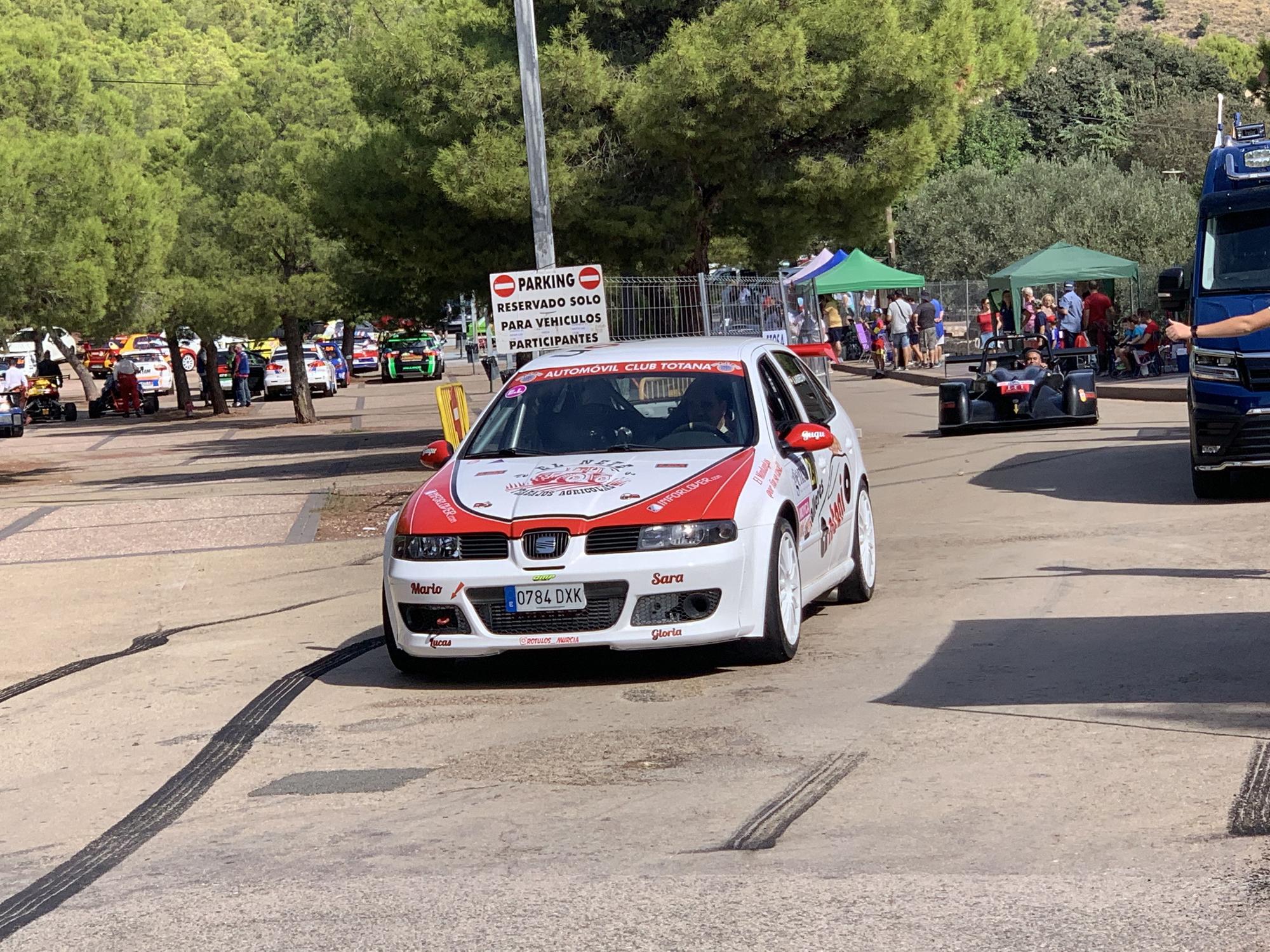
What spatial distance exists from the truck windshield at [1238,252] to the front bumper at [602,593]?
26.6 ft

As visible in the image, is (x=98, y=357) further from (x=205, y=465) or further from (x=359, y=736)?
(x=359, y=736)

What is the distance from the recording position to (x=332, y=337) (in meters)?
86.5

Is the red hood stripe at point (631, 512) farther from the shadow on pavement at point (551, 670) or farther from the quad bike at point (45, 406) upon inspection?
the quad bike at point (45, 406)

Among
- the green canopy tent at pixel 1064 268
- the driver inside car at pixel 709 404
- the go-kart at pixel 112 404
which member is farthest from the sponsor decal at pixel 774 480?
the go-kart at pixel 112 404

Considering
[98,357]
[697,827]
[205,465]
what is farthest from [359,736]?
[98,357]

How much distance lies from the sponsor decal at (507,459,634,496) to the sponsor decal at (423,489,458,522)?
Result: 30 centimetres

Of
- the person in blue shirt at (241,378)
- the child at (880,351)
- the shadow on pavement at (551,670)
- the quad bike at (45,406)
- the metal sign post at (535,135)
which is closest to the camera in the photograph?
the shadow on pavement at (551,670)

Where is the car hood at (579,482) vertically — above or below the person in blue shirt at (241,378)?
above

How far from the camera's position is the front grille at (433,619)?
27.8ft

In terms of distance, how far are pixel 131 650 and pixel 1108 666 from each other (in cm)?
598

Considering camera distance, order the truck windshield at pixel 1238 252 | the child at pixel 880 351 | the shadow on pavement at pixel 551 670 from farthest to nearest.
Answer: the child at pixel 880 351 < the truck windshield at pixel 1238 252 < the shadow on pavement at pixel 551 670

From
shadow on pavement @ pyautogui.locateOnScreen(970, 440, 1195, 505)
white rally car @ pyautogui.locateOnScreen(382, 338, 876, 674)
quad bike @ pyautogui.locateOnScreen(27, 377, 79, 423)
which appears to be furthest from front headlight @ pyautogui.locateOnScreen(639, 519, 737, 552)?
quad bike @ pyautogui.locateOnScreen(27, 377, 79, 423)

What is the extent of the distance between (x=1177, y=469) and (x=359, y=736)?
1171 cm

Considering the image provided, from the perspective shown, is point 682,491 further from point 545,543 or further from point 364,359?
point 364,359
